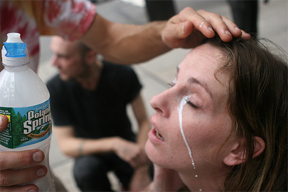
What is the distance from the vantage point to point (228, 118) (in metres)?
1.40

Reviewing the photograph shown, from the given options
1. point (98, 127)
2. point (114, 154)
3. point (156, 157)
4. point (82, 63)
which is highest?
point (156, 157)

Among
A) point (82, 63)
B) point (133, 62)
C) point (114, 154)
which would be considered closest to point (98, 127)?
point (114, 154)

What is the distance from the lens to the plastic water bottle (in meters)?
1.09

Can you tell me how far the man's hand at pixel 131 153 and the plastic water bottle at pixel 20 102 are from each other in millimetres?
1604

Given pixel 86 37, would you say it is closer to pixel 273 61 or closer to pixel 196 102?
pixel 196 102

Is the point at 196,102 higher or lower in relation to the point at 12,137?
lower

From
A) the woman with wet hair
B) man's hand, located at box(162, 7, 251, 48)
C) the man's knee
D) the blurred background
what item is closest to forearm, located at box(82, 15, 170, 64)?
man's hand, located at box(162, 7, 251, 48)

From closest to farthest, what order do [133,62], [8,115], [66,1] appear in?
[8,115] → [66,1] → [133,62]

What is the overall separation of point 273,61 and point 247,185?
621 mm

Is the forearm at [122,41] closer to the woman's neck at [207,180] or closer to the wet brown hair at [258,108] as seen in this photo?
the wet brown hair at [258,108]

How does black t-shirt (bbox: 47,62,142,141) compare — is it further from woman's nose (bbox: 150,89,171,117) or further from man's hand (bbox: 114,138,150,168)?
woman's nose (bbox: 150,89,171,117)

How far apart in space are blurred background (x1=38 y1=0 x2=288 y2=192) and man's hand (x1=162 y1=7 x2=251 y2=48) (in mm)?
1159

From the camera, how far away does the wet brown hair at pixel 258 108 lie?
138cm

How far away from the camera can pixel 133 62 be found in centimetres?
213
